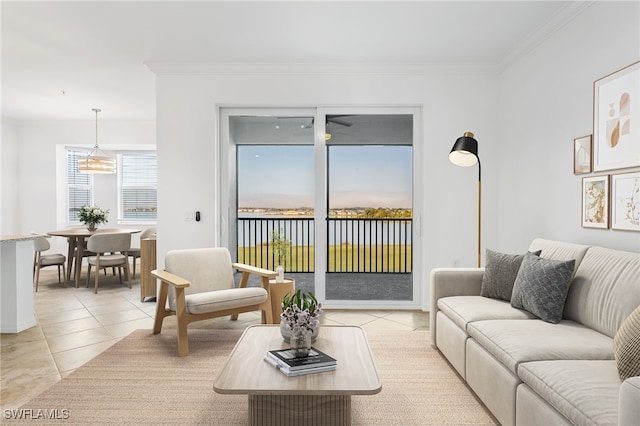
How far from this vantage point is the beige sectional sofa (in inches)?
60.2

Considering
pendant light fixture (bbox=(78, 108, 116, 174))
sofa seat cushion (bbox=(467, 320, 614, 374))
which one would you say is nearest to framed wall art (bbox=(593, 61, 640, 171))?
sofa seat cushion (bbox=(467, 320, 614, 374))

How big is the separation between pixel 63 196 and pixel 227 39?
5.57 meters

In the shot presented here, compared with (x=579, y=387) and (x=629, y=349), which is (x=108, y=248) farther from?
(x=629, y=349)

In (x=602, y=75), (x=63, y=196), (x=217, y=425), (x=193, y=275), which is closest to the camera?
(x=217, y=425)

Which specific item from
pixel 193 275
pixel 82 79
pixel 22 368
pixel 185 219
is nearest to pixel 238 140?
pixel 185 219

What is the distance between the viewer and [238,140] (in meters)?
4.79

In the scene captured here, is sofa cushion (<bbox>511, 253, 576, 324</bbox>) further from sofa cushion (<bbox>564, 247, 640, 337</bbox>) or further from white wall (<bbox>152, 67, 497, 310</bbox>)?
white wall (<bbox>152, 67, 497, 310</bbox>)

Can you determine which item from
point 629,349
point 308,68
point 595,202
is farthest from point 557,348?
point 308,68

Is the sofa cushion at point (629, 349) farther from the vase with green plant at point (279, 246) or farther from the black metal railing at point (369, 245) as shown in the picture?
the vase with green plant at point (279, 246)

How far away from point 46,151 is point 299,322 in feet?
23.4

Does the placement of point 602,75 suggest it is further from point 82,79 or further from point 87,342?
point 82,79

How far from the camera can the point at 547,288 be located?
248 cm

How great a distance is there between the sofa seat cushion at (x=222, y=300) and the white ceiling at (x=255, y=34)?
2281 mm

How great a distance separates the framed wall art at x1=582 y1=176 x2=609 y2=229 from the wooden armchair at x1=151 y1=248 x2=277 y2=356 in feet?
8.25
